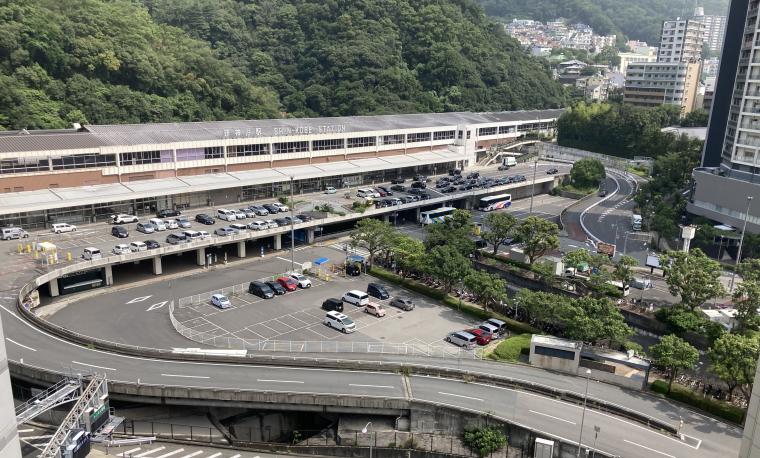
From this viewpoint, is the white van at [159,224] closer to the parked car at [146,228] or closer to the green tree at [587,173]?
the parked car at [146,228]

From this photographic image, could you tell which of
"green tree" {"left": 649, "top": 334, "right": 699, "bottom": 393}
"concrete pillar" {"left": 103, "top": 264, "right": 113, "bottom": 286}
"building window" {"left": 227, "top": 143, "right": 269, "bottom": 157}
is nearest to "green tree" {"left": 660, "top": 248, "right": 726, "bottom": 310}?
"green tree" {"left": 649, "top": 334, "right": 699, "bottom": 393}

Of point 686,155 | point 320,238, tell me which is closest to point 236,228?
point 320,238

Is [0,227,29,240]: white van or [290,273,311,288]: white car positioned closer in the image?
[290,273,311,288]: white car

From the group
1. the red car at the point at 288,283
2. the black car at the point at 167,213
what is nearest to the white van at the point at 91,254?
the black car at the point at 167,213

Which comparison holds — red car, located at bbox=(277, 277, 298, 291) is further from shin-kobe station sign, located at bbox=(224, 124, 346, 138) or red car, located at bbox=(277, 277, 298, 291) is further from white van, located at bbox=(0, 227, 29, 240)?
shin-kobe station sign, located at bbox=(224, 124, 346, 138)

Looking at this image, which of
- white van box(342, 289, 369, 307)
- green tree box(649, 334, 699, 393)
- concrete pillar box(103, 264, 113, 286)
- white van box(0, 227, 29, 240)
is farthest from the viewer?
white van box(0, 227, 29, 240)

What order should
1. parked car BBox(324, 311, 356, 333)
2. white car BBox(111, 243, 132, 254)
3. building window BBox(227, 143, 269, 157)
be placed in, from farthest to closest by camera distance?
building window BBox(227, 143, 269, 157), white car BBox(111, 243, 132, 254), parked car BBox(324, 311, 356, 333)

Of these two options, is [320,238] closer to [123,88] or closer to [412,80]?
[123,88]
